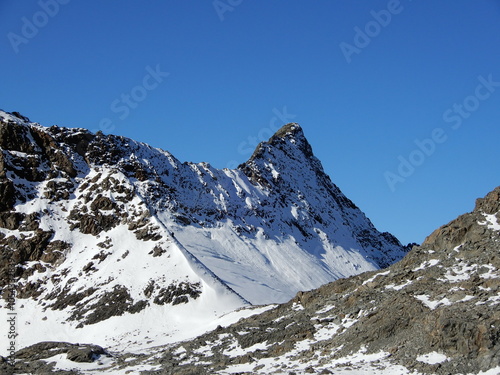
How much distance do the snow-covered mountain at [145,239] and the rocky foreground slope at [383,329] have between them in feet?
45.8

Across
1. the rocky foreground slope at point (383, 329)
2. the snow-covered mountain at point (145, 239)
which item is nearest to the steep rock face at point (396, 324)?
the rocky foreground slope at point (383, 329)

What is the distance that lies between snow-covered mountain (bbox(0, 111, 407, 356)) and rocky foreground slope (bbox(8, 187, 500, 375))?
13.9 m

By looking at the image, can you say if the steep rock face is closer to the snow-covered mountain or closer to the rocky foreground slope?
the rocky foreground slope

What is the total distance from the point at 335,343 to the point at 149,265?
52.6 meters

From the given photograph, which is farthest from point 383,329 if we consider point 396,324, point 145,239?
point 145,239

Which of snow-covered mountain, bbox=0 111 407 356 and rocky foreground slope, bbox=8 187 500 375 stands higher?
snow-covered mountain, bbox=0 111 407 356

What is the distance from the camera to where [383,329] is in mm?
38281

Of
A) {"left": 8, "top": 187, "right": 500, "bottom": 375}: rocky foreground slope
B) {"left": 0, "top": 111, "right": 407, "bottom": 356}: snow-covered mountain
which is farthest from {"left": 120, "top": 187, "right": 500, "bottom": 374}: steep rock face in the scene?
{"left": 0, "top": 111, "right": 407, "bottom": 356}: snow-covered mountain

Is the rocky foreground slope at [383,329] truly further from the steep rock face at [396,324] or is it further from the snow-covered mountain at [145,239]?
the snow-covered mountain at [145,239]

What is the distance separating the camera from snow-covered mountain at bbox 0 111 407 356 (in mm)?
78500

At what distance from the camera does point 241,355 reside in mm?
42625

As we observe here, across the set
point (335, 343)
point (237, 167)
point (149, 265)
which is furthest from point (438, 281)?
point (237, 167)

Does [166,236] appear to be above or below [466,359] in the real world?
above

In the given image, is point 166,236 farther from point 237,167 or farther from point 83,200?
point 237,167
